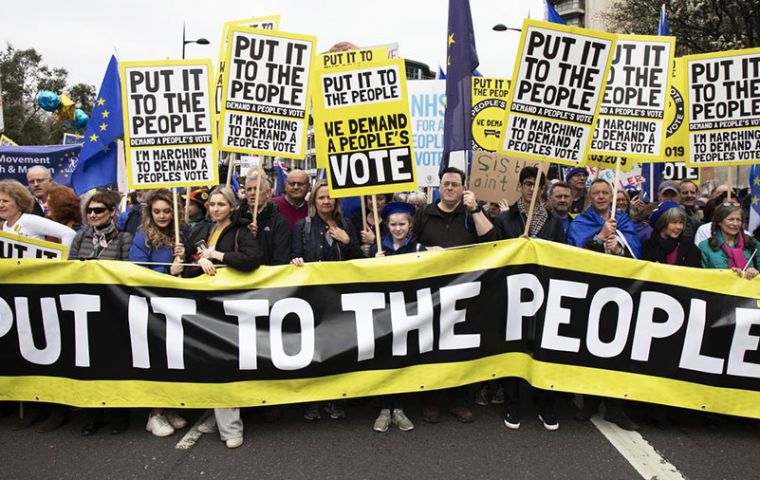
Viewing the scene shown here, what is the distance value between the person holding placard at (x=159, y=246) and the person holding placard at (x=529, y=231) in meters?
2.51

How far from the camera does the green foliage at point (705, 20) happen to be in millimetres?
18719

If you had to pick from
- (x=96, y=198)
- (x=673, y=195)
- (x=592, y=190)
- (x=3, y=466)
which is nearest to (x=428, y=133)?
(x=673, y=195)

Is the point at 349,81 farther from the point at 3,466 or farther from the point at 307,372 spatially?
the point at 3,466

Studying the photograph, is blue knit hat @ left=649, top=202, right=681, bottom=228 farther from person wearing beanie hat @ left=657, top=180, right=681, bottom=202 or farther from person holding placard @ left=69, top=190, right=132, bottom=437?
person holding placard @ left=69, top=190, right=132, bottom=437

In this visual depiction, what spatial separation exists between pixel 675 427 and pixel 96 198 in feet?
16.0

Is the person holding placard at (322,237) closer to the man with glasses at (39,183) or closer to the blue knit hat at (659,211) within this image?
the blue knit hat at (659,211)

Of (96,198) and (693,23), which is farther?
(693,23)

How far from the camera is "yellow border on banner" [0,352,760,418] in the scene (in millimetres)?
4055

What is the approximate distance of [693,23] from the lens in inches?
784

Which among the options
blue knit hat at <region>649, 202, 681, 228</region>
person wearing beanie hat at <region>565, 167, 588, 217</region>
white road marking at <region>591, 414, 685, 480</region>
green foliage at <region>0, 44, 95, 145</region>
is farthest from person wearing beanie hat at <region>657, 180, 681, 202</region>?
green foliage at <region>0, 44, 95, 145</region>

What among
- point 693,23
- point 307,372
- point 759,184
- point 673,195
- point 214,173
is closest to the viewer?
point 307,372

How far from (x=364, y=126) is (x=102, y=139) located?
5211 mm

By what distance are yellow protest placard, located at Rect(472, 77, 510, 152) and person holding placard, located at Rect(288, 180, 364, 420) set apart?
177 inches


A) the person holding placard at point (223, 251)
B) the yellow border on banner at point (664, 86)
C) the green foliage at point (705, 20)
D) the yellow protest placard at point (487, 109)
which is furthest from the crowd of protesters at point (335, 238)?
the green foliage at point (705, 20)
